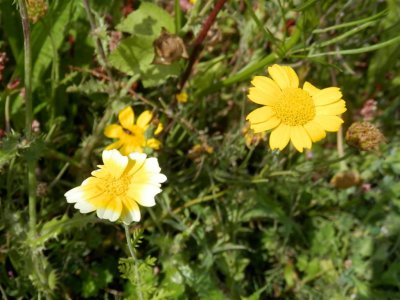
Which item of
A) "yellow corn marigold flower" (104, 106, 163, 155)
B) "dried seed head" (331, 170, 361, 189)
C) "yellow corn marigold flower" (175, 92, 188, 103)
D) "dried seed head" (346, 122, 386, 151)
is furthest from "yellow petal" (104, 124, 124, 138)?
"dried seed head" (331, 170, 361, 189)

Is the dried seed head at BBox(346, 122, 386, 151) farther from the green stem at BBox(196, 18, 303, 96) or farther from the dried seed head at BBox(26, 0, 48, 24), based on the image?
the dried seed head at BBox(26, 0, 48, 24)

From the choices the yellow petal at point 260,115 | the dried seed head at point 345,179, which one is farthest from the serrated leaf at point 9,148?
the dried seed head at point 345,179

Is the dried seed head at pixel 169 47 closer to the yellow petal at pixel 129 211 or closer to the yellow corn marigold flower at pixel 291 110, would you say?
the yellow corn marigold flower at pixel 291 110

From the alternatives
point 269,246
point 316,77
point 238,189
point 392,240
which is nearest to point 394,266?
point 392,240

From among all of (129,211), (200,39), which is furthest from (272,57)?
(129,211)

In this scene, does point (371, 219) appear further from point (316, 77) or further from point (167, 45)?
point (167, 45)

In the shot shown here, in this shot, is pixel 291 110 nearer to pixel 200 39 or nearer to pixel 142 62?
pixel 200 39
